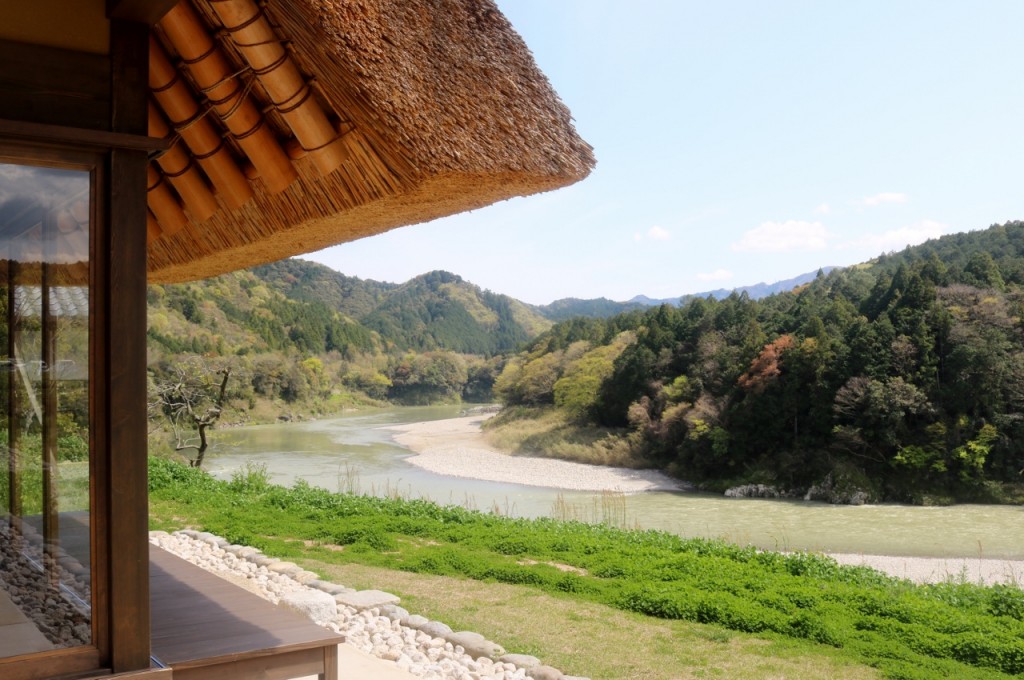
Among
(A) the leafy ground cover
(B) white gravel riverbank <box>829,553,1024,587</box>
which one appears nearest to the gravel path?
(B) white gravel riverbank <box>829,553,1024,587</box>

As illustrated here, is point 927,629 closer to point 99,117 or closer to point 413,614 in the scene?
point 413,614

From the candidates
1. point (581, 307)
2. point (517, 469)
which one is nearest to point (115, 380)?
point (517, 469)

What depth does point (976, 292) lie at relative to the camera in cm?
1741

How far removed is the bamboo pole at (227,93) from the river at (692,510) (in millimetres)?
7731

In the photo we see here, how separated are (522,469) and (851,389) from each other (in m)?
7.57

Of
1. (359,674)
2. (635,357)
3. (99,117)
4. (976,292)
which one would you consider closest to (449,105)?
(99,117)

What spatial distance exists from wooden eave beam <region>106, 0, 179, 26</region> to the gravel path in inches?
616

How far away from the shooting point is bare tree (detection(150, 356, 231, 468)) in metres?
12.0

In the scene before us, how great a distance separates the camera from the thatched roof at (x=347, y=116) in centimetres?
157

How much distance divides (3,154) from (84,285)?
0.24 metres

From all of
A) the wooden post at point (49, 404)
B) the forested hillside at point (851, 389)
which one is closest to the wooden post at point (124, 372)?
the wooden post at point (49, 404)

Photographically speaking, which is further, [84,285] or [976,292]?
[976,292]

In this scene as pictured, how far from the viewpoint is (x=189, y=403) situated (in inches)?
492

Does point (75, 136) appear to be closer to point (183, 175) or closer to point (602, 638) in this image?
point (183, 175)
